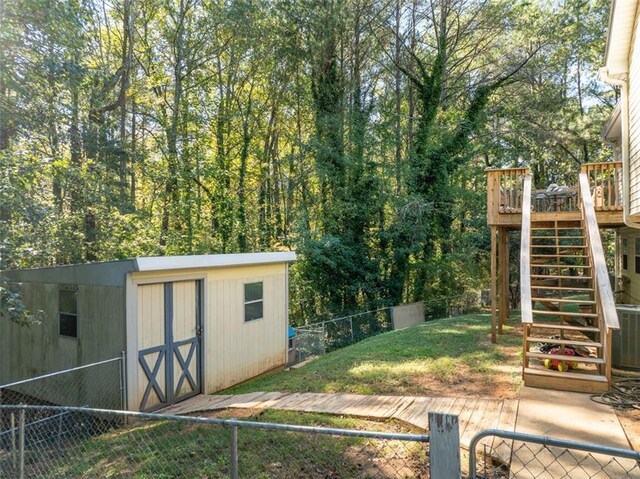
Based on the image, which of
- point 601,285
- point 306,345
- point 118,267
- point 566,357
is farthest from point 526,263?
point 118,267

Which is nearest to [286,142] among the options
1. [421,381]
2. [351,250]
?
[351,250]

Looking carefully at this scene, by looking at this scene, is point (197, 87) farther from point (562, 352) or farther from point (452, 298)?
point (562, 352)

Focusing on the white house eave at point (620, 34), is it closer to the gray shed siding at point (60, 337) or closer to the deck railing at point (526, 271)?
the deck railing at point (526, 271)

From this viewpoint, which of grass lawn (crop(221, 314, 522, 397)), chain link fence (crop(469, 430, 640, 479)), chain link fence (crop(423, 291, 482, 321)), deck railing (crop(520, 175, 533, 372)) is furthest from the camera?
chain link fence (crop(423, 291, 482, 321))

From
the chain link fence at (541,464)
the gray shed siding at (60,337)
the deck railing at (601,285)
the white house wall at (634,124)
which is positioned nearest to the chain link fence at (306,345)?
the gray shed siding at (60,337)

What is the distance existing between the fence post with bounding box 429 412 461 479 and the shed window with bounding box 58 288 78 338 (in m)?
6.33

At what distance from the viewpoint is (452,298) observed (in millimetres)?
15867

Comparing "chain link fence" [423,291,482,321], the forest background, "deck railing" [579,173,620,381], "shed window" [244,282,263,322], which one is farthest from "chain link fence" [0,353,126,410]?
"chain link fence" [423,291,482,321]

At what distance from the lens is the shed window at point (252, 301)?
7.89 meters

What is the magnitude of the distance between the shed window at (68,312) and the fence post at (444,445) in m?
6.33

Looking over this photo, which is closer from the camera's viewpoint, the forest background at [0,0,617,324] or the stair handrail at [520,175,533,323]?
the stair handrail at [520,175,533,323]

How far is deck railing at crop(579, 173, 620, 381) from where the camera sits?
4.81m

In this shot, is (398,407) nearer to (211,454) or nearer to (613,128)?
(211,454)

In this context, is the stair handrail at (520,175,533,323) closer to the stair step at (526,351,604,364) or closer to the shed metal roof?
the stair step at (526,351,604,364)
